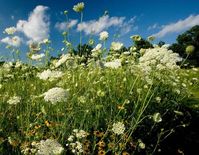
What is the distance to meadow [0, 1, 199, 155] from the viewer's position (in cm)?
387

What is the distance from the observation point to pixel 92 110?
5266 mm

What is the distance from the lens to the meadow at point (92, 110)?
3.87 metres

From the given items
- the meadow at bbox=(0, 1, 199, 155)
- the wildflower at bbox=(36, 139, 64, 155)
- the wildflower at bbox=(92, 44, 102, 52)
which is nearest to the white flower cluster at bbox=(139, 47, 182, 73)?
the meadow at bbox=(0, 1, 199, 155)

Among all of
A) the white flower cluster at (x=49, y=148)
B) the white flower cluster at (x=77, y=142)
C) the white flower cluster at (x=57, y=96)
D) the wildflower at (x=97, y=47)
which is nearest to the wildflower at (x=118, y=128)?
the white flower cluster at (x=77, y=142)

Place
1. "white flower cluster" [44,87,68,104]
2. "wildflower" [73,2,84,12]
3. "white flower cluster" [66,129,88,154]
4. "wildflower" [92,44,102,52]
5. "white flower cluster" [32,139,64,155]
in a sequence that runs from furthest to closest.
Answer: "wildflower" [92,44,102,52] < "wildflower" [73,2,84,12] < "white flower cluster" [66,129,88,154] < "white flower cluster" [44,87,68,104] < "white flower cluster" [32,139,64,155]

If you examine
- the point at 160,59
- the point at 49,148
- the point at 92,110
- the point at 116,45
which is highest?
the point at 160,59

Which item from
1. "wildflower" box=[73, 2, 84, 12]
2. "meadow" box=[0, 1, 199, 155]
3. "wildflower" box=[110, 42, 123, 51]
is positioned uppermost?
"wildflower" box=[73, 2, 84, 12]

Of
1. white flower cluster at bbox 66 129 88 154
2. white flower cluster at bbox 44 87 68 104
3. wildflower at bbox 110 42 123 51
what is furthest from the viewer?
wildflower at bbox 110 42 123 51

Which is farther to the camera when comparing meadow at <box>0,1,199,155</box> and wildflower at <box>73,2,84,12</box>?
wildflower at <box>73,2,84,12</box>

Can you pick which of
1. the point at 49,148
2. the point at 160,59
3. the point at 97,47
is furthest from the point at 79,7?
the point at 49,148

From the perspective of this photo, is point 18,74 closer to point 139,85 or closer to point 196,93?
point 139,85

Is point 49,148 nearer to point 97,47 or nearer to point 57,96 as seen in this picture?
point 57,96

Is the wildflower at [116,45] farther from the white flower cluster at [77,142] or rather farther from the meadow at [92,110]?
the white flower cluster at [77,142]

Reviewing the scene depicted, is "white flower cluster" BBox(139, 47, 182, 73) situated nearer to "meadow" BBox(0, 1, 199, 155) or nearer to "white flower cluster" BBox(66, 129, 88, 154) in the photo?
"meadow" BBox(0, 1, 199, 155)
